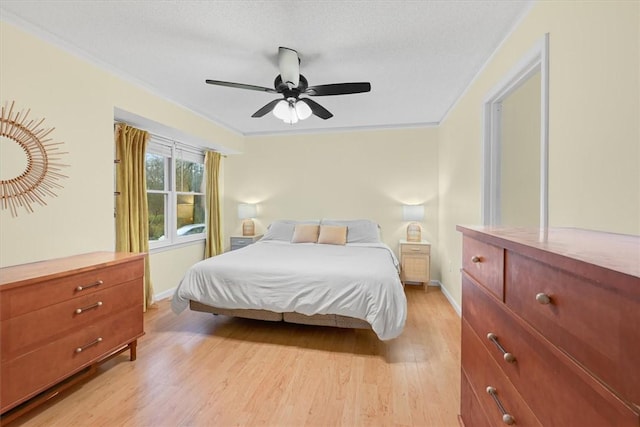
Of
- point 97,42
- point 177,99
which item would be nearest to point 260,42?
point 97,42

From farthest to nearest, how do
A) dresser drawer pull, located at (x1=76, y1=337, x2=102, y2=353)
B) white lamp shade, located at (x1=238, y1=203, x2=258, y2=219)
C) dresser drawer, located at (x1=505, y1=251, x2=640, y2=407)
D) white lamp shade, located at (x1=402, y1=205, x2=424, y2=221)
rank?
white lamp shade, located at (x1=238, y1=203, x2=258, y2=219), white lamp shade, located at (x1=402, y1=205, x2=424, y2=221), dresser drawer pull, located at (x1=76, y1=337, x2=102, y2=353), dresser drawer, located at (x1=505, y1=251, x2=640, y2=407)

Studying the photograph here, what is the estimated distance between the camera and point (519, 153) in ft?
7.66

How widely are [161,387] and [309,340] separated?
45.3 inches

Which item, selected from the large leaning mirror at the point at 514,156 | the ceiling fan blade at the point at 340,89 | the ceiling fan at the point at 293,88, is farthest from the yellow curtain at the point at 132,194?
the large leaning mirror at the point at 514,156

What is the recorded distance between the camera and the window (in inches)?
141

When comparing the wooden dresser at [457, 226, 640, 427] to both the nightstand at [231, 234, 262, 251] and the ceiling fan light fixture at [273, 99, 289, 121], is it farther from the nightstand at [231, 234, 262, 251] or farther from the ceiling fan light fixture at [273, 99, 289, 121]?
the nightstand at [231, 234, 262, 251]

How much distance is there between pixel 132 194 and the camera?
9.73ft

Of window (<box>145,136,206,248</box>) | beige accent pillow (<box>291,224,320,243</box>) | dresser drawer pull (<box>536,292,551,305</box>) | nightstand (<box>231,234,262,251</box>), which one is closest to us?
dresser drawer pull (<box>536,292,551,305</box>)

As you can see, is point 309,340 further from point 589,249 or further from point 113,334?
point 589,249

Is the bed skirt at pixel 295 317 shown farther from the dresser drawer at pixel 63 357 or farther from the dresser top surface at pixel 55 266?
the dresser top surface at pixel 55 266

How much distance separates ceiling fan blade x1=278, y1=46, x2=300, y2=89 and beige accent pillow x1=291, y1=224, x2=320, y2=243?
210 centimetres

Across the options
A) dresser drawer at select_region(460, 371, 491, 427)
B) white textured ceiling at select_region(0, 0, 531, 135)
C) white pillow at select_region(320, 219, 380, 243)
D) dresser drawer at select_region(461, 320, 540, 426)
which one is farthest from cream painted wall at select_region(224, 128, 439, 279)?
dresser drawer at select_region(461, 320, 540, 426)

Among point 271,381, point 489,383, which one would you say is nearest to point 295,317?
point 271,381

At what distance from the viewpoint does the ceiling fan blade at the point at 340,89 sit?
82.2 inches
